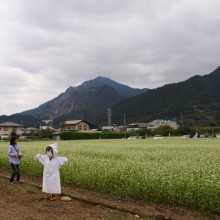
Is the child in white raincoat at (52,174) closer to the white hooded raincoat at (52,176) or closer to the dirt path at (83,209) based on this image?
the white hooded raincoat at (52,176)

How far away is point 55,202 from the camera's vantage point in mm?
10750

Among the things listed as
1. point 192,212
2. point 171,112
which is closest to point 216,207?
point 192,212

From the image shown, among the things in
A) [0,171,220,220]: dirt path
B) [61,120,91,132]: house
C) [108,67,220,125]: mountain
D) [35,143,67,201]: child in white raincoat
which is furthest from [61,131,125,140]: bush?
[108,67,220,125]: mountain

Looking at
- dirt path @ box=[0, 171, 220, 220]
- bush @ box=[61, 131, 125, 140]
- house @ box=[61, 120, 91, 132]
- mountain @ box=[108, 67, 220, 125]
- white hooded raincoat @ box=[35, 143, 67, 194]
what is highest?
mountain @ box=[108, 67, 220, 125]

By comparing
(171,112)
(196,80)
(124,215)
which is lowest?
(124,215)

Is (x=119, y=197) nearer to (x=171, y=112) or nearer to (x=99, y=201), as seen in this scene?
(x=99, y=201)

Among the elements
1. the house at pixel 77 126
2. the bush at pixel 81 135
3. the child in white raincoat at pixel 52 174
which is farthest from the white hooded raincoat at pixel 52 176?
the house at pixel 77 126

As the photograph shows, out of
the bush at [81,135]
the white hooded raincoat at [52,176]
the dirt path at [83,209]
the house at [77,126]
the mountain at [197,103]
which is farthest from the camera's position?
the mountain at [197,103]

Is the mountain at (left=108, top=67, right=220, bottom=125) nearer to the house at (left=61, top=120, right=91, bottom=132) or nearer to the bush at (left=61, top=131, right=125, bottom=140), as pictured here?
the house at (left=61, top=120, right=91, bottom=132)

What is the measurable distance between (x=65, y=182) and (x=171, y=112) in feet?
599

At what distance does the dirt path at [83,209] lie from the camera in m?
8.86

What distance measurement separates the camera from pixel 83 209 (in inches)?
387

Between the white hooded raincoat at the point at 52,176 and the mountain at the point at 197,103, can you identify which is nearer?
the white hooded raincoat at the point at 52,176

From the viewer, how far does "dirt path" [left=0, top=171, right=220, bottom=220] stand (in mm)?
8859
